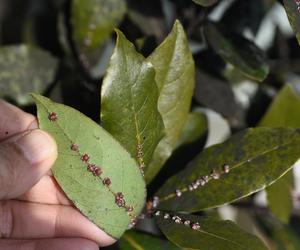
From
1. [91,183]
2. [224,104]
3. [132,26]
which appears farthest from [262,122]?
[91,183]

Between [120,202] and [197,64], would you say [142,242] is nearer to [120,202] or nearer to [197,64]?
[120,202]

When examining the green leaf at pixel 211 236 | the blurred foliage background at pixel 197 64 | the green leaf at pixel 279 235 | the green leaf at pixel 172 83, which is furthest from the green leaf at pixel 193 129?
the green leaf at pixel 279 235

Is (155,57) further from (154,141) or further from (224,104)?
(224,104)


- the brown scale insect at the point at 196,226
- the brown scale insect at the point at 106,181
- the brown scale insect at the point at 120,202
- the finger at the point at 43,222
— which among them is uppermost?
the brown scale insect at the point at 106,181

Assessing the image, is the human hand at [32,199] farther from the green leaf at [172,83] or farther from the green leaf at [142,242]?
the green leaf at [172,83]

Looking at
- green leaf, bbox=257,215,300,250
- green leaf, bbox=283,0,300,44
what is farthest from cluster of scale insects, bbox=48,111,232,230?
green leaf, bbox=257,215,300,250

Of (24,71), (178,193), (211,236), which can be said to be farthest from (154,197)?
(24,71)

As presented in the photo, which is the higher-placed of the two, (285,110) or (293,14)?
(293,14)
